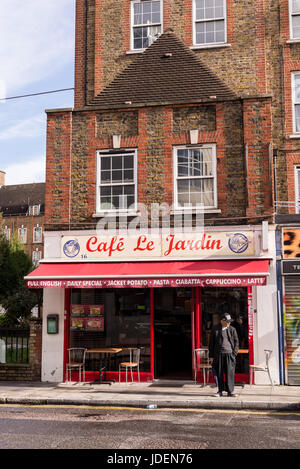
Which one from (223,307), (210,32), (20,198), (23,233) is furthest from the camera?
(20,198)

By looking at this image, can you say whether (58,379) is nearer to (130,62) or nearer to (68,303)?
(68,303)

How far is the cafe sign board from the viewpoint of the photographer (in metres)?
14.4

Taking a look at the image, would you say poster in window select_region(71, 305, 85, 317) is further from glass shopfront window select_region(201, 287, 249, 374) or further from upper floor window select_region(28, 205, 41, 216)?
upper floor window select_region(28, 205, 41, 216)

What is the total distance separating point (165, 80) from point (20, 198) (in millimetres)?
64945

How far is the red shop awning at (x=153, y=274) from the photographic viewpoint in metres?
13.4

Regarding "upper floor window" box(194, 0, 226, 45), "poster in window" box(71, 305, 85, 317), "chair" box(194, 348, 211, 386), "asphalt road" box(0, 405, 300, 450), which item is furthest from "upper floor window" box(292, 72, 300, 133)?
"asphalt road" box(0, 405, 300, 450)

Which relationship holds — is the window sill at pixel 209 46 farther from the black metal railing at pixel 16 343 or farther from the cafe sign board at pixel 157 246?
the black metal railing at pixel 16 343

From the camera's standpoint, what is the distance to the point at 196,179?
1521 cm

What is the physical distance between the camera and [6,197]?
79.7 m

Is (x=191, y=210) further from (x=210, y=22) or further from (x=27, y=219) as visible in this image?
(x=27, y=219)

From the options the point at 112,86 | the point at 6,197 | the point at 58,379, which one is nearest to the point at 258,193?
the point at 112,86

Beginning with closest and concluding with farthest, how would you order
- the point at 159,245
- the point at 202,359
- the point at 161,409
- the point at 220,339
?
the point at 161,409 < the point at 220,339 < the point at 202,359 < the point at 159,245

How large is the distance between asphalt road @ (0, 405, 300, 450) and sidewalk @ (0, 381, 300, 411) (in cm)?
55

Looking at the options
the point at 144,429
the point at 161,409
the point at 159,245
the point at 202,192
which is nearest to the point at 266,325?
the point at 159,245
